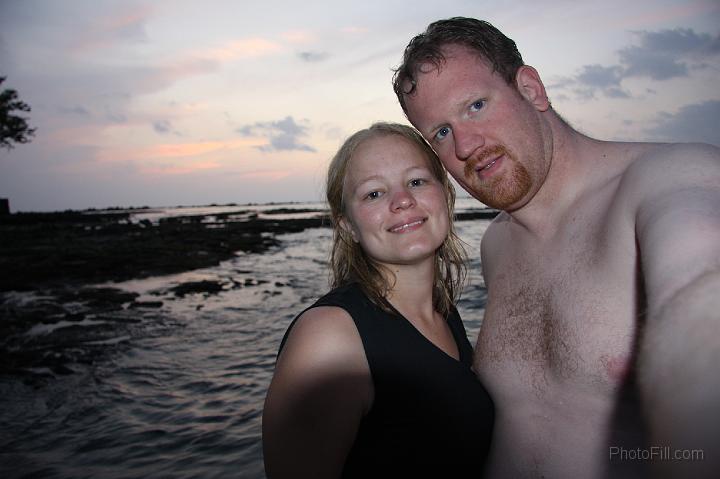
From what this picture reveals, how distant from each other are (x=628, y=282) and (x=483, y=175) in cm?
91

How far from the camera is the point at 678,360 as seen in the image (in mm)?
1012

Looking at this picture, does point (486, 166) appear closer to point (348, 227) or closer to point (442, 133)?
point (442, 133)

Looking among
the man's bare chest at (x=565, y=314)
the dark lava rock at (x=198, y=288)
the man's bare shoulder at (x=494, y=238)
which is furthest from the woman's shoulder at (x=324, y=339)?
the dark lava rock at (x=198, y=288)

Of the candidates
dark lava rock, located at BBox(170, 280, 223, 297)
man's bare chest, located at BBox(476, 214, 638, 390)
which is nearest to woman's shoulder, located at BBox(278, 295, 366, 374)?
man's bare chest, located at BBox(476, 214, 638, 390)

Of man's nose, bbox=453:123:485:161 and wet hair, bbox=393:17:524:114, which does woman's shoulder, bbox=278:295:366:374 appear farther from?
wet hair, bbox=393:17:524:114

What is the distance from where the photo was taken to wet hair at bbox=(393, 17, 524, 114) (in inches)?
101

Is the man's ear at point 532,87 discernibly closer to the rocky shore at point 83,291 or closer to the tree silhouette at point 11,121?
the rocky shore at point 83,291

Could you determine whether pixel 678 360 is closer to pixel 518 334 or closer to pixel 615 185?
pixel 615 185

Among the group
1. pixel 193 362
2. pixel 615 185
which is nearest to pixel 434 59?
pixel 615 185

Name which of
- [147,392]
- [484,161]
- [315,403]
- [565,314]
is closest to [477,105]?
[484,161]

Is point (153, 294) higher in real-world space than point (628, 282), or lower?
lower

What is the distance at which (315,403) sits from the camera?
6.08 ft

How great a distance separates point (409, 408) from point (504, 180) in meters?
1.30

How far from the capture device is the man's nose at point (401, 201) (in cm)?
241
